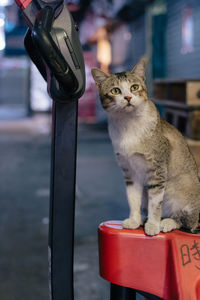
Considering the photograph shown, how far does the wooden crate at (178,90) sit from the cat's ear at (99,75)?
1.38 m

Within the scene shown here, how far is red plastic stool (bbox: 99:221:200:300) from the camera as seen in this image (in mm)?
1215

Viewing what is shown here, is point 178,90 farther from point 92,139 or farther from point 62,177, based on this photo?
point 92,139

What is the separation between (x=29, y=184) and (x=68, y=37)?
13.8ft

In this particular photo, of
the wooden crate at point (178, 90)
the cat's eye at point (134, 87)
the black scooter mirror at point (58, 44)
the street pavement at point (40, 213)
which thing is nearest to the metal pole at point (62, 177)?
the black scooter mirror at point (58, 44)

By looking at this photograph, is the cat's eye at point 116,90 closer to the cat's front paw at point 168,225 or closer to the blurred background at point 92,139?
the blurred background at point 92,139

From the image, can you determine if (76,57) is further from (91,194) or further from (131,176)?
(91,194)

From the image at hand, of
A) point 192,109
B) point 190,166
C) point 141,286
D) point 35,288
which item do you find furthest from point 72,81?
point 35,288

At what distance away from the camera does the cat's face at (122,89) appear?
129 cm

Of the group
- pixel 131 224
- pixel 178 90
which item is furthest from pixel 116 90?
pixel 178 90

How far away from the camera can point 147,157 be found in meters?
1.29

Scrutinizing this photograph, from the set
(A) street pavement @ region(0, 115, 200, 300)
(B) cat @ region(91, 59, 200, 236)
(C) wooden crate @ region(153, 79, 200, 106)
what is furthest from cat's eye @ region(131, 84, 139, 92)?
(C) wooden crate @ region(153, 79, 200, 106)

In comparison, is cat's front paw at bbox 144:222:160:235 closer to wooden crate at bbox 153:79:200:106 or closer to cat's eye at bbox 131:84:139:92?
cat's eye at bbox 131:84:139:92

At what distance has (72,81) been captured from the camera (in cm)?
113

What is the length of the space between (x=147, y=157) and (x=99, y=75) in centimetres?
30
